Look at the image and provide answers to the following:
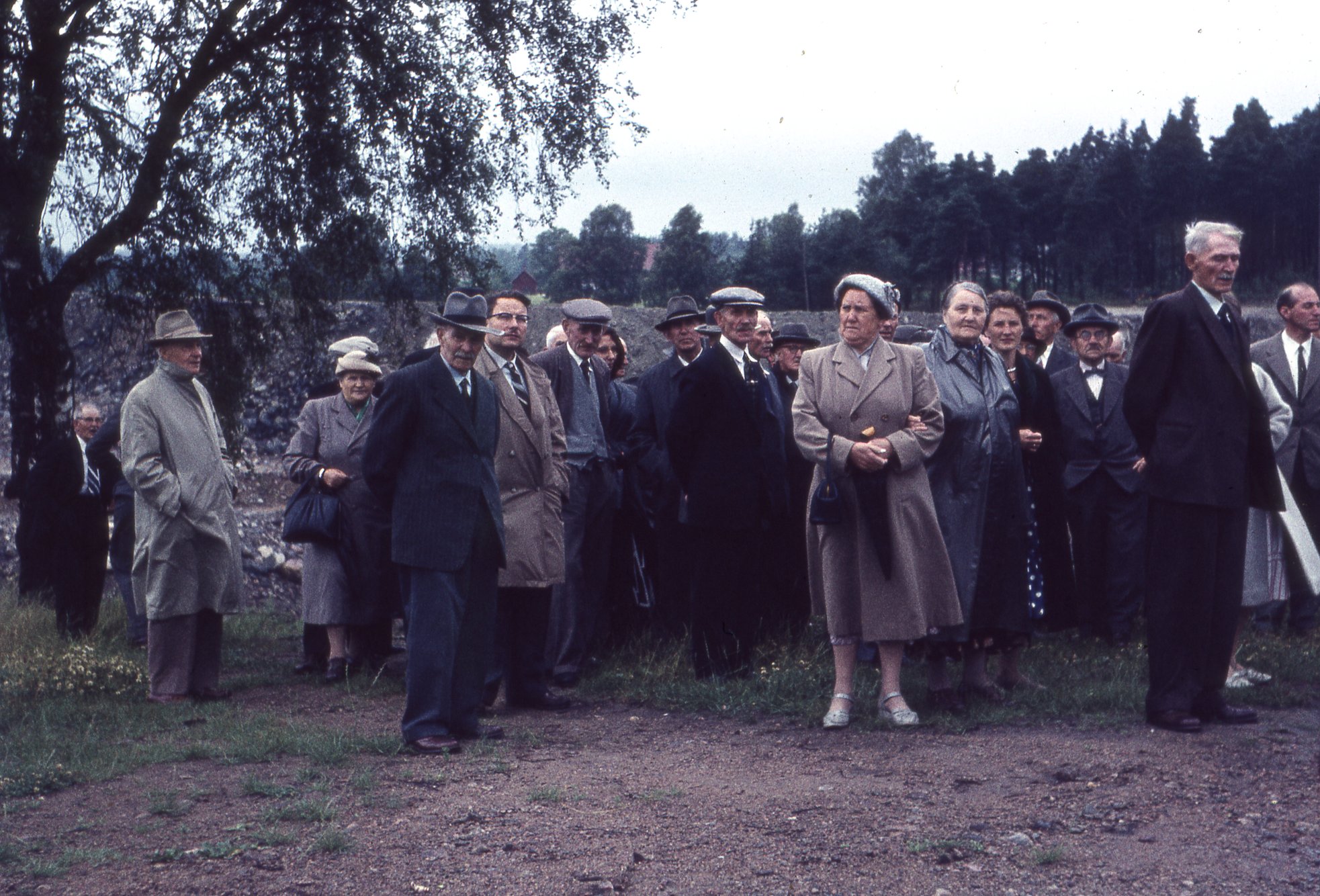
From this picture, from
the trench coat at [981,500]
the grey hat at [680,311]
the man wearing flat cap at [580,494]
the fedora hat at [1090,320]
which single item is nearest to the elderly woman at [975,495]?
the trench coat at [981,500]

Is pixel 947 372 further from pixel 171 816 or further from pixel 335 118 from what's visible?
pixel 335 118

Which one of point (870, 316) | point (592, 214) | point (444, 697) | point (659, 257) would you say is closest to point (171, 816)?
point (444, 697)

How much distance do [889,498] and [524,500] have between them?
190 centimetres

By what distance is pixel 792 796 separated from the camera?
551 centimetres

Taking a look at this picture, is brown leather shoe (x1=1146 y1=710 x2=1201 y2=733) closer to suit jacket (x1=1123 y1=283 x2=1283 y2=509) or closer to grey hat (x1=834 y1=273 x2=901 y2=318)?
suit jacket (x1=1123 y1=283 x2=1283 y2=509)

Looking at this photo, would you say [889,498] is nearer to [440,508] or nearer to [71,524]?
[440,508]

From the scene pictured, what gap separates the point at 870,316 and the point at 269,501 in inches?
729

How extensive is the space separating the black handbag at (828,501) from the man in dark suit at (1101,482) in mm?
3222

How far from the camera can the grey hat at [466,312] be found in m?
6.61

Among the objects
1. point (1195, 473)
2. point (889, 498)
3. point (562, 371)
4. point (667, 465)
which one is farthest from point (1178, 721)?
point (562, 371)

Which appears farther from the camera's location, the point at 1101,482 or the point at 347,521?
the point at 1101,482

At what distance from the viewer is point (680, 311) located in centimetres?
916

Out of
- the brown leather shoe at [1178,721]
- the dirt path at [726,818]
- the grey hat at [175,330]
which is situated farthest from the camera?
the grey hat at [175,330]

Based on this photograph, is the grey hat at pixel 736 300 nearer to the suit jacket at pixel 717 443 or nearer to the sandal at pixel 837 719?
the suit jacket at pixel 717 443
